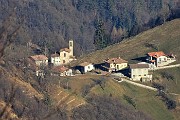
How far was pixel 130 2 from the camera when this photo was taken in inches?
5837

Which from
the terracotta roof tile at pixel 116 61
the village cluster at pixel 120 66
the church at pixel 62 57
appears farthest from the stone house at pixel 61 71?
the church at pixel 62 57

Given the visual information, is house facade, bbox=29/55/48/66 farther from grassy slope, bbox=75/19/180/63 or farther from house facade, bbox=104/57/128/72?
house facade, bbox=104/57/128/72

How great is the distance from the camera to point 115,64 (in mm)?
56062

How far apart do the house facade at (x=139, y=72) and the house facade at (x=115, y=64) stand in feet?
9.55

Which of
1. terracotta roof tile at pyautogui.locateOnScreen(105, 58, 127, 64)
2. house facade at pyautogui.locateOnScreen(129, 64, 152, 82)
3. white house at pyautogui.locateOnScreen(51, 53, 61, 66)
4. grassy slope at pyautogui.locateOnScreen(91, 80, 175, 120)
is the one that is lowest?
grassy slope at pyautogui.locateOnScreen(91, 80, 175, 120)

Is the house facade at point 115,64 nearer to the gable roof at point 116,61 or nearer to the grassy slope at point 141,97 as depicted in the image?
the gable roof at point 116,61

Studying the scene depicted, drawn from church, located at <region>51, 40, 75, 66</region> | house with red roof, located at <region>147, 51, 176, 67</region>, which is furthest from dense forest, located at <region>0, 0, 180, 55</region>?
house with red roof, located at <region>147, 51, 176, 67</region>

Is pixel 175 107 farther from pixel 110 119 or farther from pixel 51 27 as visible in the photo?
pixel 51 27

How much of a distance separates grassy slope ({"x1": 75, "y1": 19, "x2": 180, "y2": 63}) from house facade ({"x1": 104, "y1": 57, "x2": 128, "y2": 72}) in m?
3.71

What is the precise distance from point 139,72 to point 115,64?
382cm

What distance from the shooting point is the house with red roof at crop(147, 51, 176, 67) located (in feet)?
185

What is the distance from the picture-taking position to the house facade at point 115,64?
5609 cm

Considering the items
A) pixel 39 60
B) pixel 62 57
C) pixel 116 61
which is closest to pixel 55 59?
pixel 62 57

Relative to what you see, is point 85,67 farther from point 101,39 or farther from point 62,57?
point 101,39
